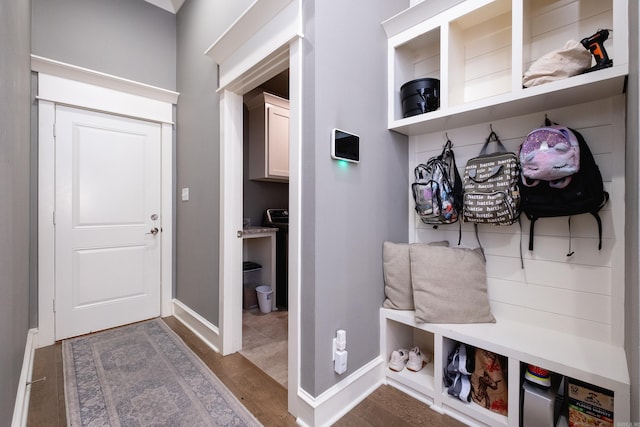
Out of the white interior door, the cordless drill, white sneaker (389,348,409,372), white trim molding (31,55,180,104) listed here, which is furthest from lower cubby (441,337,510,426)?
white trim molding (31,55,180,104)

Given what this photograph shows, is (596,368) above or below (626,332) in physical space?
below

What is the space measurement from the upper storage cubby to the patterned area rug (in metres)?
1.97

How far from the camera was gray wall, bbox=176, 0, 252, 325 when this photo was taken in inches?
83.6

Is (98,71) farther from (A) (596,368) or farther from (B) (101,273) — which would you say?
(A) (596,368)

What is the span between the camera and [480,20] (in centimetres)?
155

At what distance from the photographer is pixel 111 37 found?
240 centimetres

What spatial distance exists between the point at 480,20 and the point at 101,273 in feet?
11.2

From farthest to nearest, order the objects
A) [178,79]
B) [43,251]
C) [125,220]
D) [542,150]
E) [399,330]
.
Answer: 1. [178,79]
2. [125,220]
3. [43,251]
4. [399,330]
5. [542,150]

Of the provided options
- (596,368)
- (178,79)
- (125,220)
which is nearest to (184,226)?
(125,220)

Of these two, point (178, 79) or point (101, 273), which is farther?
point (178, 79)

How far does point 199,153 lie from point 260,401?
1.94 m

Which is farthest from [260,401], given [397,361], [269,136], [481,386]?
[269,136]

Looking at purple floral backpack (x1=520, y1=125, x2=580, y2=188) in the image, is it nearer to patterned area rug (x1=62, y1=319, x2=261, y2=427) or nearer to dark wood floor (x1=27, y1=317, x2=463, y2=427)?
dark wood floor (x1=27, y1=317, x2=463, y2=427)

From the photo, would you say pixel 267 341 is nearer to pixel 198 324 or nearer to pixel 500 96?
pixel 198 324
